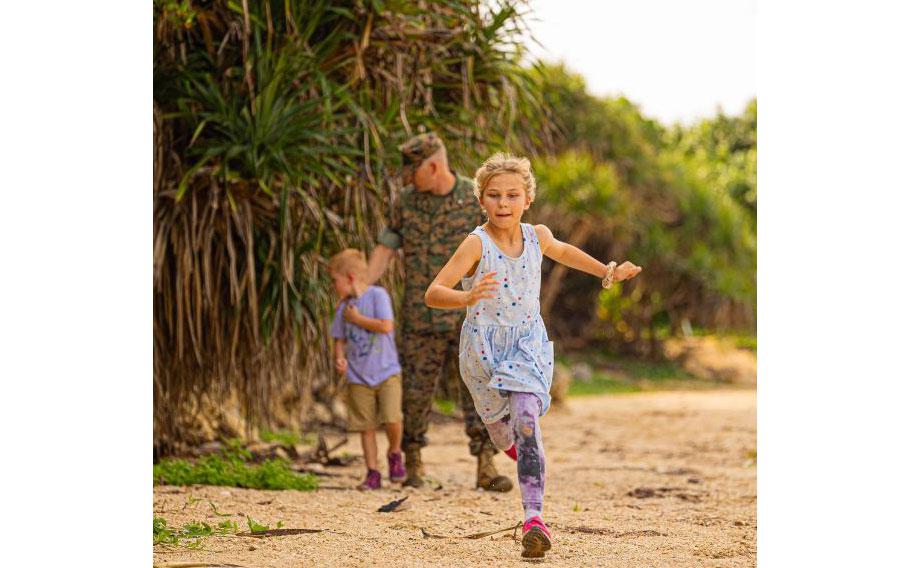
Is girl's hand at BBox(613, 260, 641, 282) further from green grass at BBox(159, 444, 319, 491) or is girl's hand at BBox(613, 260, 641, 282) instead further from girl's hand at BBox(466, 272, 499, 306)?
green grass at BBox(159, 444, 319, 491)

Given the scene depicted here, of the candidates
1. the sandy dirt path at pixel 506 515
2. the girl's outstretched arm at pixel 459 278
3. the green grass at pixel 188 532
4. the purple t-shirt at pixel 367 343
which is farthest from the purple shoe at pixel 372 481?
the girl's outstretched arm at pixel 459 278

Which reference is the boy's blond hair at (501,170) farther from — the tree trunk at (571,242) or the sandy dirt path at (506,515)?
the tree trunk at (571,242)

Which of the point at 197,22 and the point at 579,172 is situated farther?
the point at 579,172

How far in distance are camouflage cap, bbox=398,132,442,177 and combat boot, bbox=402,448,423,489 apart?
141cm

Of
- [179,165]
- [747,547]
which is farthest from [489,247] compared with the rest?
[179,165]

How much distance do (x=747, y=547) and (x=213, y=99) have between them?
11.9 feet

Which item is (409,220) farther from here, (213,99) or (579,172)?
(579,172)

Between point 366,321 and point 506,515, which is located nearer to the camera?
point 506,515

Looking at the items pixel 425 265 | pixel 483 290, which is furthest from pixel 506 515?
pixel 483 290

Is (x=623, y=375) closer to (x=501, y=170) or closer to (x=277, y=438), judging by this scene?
(x=277, y=438)

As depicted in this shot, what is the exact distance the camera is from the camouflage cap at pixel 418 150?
18.1 ft

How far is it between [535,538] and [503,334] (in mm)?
711

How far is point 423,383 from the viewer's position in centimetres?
579

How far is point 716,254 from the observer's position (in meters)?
Answer: 21.0
